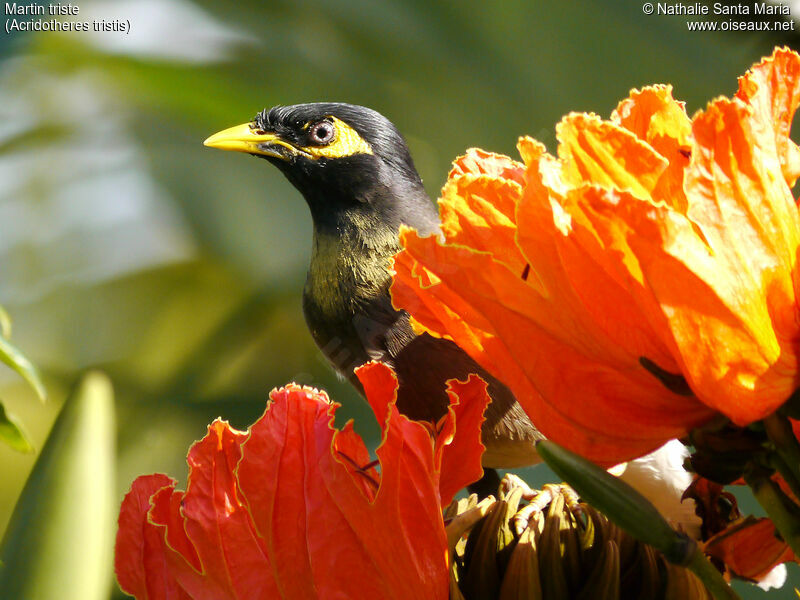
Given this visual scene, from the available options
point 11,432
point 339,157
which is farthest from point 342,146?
point 11,432

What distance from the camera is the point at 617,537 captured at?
0.37m

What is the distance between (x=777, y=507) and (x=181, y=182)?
134 cm

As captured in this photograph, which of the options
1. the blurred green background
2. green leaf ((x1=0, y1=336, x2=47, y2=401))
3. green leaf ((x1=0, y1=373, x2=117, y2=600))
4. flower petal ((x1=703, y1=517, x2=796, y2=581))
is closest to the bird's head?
the blurred green background

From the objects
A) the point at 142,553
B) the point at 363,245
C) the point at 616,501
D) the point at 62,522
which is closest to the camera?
the point at 616,501

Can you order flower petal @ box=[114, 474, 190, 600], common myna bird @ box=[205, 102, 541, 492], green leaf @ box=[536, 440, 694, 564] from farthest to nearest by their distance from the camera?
common myna bird @ box=[205, 102, 541, 492], flower petal @ box=[114, 474, 190, 600], green leaf @ box=[536, 440, 694, 564]

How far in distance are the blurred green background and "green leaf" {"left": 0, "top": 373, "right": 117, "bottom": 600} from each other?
0.69 m

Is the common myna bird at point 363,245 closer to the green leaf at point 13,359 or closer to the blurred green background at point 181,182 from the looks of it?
the blurred green background at point 181,182

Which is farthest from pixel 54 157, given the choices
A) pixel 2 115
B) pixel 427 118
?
pixel 427 118

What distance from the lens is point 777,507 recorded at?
241 millimetres

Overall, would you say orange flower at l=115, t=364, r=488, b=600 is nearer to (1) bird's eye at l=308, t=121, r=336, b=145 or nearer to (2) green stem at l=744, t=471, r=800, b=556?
(2) green stem at l=744, t=471, r=800, b=556

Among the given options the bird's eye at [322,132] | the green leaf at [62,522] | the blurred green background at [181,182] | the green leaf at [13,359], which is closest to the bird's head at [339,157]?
the bird's eye at [322,132]

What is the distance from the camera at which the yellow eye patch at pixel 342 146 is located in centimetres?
109

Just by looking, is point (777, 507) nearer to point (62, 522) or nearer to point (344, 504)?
point (344, 504)

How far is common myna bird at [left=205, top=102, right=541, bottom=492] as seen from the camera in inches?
34.8
